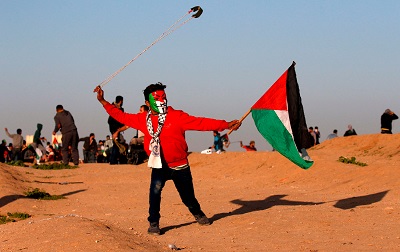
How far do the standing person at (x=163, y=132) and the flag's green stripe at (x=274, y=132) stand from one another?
128cm

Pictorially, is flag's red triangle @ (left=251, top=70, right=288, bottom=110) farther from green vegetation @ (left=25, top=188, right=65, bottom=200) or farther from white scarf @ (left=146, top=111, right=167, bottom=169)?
green vegetation @ (left=25, top=188, right=65, bottom=200)

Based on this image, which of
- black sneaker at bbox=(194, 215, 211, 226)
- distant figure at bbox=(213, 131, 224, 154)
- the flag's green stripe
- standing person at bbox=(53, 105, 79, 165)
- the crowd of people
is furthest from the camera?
distant figure at bbox=(213, 131, 224, 154)

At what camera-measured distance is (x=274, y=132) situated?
1291 cm

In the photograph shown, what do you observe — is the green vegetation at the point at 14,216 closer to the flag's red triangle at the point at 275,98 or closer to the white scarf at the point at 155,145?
the white scarf at the point at 155,145

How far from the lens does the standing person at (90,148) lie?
3525 centimetres

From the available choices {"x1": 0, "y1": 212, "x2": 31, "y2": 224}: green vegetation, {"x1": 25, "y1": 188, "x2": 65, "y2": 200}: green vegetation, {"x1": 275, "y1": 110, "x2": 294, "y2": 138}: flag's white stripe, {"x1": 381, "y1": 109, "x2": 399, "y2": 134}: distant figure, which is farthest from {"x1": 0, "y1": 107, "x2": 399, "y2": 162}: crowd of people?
{"x1": 275, "y1": 110, "x2": 294, "y2": 138}: flag's white stripe

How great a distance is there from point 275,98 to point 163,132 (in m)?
2.21

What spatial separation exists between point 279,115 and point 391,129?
70.9ft

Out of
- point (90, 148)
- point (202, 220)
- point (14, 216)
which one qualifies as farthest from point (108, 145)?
point (202, 220)

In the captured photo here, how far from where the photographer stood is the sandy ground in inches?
402

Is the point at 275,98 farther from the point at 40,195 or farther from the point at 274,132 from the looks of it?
the point at 40,195

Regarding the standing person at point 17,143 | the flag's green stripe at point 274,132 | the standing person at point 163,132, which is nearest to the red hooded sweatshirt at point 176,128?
the standing person at point 163,132

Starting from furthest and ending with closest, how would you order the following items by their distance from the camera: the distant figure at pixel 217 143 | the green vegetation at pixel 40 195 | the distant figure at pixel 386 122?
the distant figure at pixel 217 143 → the distant figure at pixel 386 122 → the green vegetation at pixel 40 195

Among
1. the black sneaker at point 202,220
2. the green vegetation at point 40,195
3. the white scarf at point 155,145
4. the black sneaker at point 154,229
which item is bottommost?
the black sneaker at point 154,229
